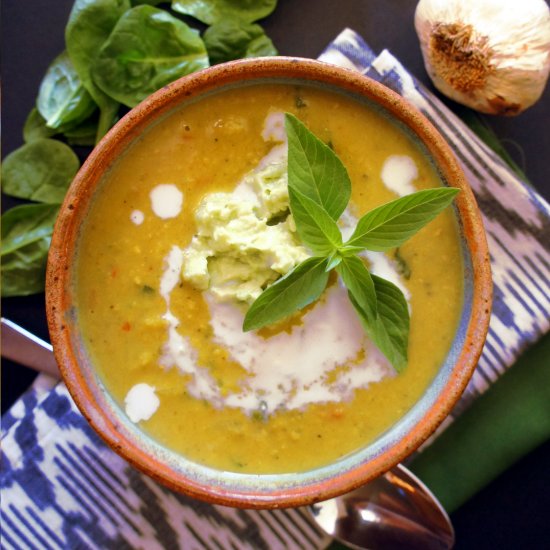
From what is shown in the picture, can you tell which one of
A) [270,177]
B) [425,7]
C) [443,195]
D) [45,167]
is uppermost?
[425,7]

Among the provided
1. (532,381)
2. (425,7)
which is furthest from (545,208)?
(425,7)

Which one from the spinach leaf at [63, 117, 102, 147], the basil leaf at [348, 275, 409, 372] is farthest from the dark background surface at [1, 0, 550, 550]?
the basil leaf at [348, 275, 409, 372]

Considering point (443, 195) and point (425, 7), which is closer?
point (443, 195)

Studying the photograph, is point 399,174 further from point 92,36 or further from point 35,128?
point 35,128

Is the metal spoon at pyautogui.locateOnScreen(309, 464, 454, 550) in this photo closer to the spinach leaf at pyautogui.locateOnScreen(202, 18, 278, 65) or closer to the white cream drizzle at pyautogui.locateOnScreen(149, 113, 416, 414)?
the white cream drizzle at pyautogui.locateOnScreen(149, 113, 416, 414)

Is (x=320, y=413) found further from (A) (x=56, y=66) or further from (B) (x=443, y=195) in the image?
(A) (x=56, y=66)

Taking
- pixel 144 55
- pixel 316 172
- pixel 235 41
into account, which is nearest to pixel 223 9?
pixel 235 41

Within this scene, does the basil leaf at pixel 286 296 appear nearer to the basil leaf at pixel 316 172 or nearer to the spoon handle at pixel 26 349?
the basil leaf at pixel 316 172
